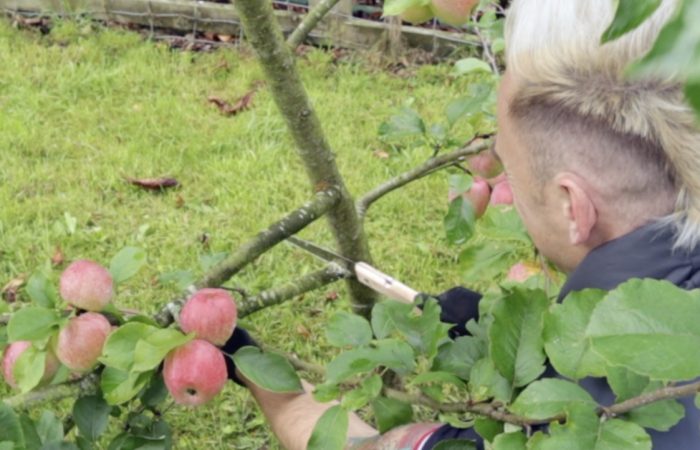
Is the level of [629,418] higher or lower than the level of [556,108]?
lower

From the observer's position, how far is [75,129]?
3594mm

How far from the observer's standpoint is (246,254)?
131 centimetres

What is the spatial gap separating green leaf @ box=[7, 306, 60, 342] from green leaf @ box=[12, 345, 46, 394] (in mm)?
33

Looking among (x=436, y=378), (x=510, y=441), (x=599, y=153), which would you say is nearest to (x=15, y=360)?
(x=436, y=378)

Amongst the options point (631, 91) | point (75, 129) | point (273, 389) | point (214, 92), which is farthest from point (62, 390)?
point (214, 92)

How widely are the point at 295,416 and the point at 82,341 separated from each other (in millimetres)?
410

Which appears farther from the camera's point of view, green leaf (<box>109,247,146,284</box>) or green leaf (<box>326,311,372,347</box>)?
green leaf (<box>109,247,146,284</box>)

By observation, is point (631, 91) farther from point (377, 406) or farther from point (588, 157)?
point (377, 406)

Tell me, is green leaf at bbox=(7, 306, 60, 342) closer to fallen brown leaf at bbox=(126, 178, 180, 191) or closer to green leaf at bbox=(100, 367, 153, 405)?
green leaf at bbox=(100, 367, 153, 405)

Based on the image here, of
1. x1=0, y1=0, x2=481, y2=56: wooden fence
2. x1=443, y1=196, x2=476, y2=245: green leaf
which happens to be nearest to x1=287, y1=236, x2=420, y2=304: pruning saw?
x1=443, y1=196, x2=476, y2=245: green leaf

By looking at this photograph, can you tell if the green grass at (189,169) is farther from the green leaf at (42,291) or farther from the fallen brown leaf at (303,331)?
the green leaf at (42,291)

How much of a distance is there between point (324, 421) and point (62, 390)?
35 cm

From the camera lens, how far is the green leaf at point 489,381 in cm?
93

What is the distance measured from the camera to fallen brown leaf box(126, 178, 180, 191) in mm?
3264
